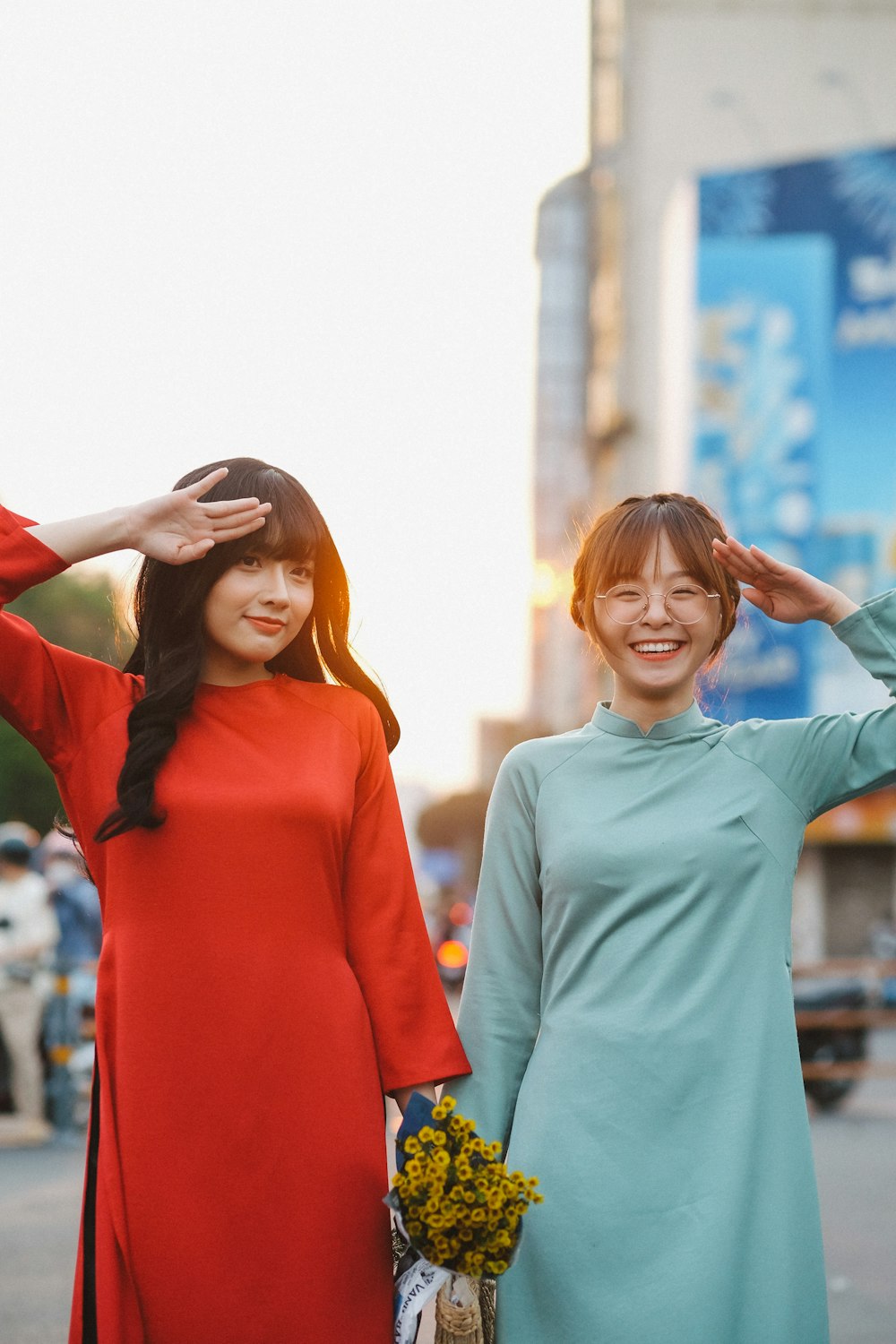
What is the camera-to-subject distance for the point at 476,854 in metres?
38.6

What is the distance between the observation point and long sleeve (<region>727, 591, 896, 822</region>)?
9.64 feet

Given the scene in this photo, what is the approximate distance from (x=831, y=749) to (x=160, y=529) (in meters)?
1.25

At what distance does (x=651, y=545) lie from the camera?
300 cm

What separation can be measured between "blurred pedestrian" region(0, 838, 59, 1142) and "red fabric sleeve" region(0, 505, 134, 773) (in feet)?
24.9

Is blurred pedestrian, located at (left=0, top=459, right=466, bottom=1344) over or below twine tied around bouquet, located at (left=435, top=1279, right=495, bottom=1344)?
over

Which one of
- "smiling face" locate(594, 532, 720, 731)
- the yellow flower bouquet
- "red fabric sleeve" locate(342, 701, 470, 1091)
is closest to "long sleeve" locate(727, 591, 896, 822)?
"smiling face" locate(594, 532, 720, 731)

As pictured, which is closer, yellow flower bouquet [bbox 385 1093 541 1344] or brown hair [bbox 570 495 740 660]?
yellow flower bouquet [bbox 385 1093 541 1344]

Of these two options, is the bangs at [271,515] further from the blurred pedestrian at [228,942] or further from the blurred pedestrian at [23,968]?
the blurred pedestrian at [23,968]

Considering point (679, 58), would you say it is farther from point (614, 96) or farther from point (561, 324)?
point (561, 324)

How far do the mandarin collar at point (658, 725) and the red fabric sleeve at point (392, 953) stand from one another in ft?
1.46

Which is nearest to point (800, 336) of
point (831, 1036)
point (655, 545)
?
point (831, 1036)

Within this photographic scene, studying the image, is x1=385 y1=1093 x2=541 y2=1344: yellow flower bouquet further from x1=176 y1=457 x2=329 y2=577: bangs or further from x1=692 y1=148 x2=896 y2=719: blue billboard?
x1=692 y1=148 x2=896 y2=719: blue billboard

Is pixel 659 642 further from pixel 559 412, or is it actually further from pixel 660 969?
pixel 559 412

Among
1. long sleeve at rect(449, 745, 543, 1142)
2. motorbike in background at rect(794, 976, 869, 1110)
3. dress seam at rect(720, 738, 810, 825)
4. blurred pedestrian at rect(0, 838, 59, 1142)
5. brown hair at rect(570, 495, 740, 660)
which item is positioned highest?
brown hair at rect(570, 495, 740, 660)
